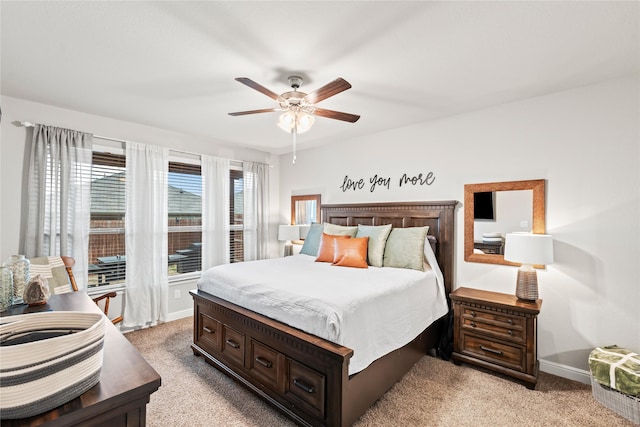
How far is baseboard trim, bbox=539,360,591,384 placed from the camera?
2551 mm

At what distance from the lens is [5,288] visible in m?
1.52

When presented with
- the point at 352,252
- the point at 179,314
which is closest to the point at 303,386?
the point at 352,252

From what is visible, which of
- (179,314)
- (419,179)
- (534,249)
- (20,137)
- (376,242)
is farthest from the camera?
(179,314)

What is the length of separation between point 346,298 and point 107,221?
10.5 feet

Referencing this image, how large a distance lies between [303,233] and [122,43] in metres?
3.46

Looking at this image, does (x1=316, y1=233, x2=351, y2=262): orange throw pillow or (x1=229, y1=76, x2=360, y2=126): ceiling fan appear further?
(x1=316, y1=233, x2=351, y2=262): orange throw pillow

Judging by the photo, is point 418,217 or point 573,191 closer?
point 573,191

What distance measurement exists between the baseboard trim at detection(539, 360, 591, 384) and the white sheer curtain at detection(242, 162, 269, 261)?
154 inches

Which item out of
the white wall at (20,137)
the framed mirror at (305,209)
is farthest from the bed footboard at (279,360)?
the framed mirror at (305,209)

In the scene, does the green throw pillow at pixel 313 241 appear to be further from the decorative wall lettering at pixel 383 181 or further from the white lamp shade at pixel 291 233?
the decorative wall lettering at pixel 383 181

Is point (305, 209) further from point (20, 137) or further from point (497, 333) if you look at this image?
point (20, 137)

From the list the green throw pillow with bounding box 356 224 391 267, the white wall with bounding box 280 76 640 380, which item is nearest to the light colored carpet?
the white wall with bounding box 280 76 640 380

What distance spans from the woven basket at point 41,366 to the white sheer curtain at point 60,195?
277cm

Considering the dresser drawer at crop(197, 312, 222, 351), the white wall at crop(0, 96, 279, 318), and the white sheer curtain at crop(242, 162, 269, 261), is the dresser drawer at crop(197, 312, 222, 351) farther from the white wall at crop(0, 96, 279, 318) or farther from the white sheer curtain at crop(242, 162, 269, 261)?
the white sheer curtain at crop(242, 162, 269, 261)
